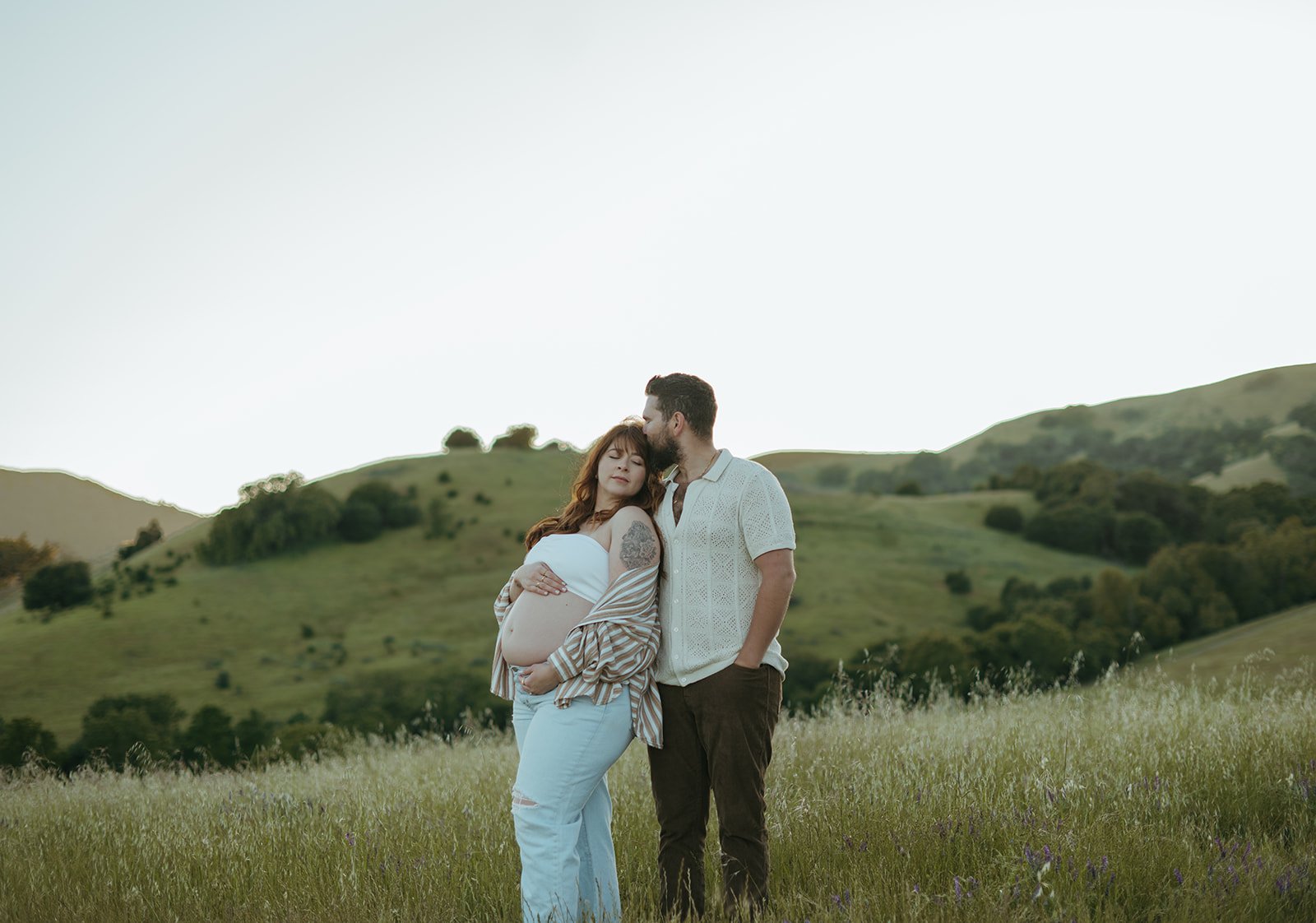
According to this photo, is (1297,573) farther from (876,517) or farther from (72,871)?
(72,871)

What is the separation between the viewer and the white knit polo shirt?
12.8 feet

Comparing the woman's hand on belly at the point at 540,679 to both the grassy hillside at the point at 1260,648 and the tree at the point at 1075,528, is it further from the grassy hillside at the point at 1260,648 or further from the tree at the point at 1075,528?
the tree at the point at 1075,528

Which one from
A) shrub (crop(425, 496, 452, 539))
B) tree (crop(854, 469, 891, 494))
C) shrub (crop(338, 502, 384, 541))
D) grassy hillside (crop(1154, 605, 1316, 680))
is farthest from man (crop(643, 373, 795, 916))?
tree (crop(854, 469, 891, 494))

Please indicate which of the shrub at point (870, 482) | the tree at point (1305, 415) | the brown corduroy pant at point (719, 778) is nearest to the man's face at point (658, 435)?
the brown corduroy pant at point (719, 778)

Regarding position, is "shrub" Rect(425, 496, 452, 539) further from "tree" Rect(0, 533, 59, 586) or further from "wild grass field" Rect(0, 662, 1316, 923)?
"wild grass field" Rect(0, 662, 1316, 923)

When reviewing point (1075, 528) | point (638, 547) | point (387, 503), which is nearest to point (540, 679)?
point (638, 547)

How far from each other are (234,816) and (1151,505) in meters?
91.8

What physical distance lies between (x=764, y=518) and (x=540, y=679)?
1085 mm

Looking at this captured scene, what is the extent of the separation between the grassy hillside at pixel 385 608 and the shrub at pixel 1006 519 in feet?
8.01

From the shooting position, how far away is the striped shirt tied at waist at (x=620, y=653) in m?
3.65

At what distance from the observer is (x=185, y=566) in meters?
92.0

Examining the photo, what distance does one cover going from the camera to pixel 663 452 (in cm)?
414

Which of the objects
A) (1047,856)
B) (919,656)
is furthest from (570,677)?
(919,656)

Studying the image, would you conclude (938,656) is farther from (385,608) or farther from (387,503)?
(387,503)
